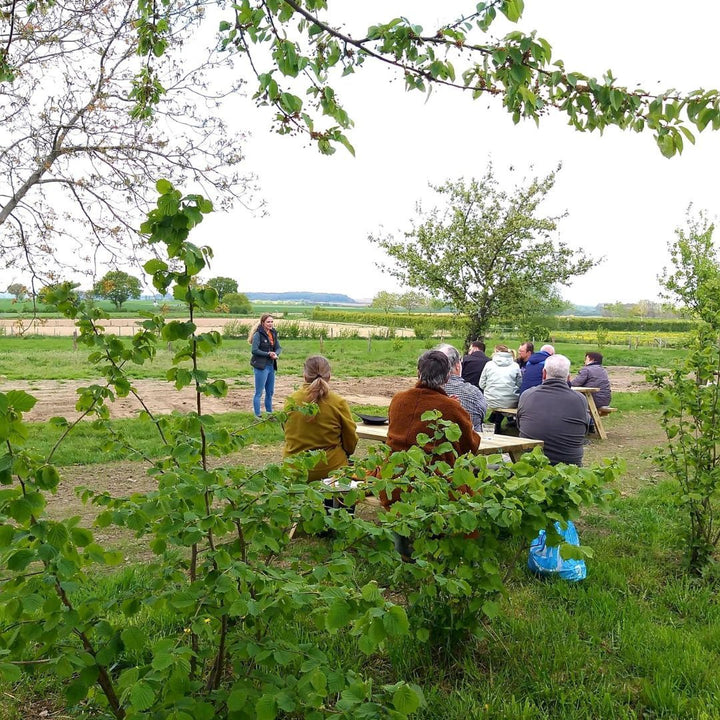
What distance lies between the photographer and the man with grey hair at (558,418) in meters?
5.44

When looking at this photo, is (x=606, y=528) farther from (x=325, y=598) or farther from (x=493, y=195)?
(x=493, y=195)

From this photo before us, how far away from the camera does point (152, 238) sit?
5.54ft

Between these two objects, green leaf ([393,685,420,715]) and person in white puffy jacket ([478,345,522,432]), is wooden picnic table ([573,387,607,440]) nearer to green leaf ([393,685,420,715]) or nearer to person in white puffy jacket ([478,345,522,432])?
person in white puffy jacket ([478,345,522,432])

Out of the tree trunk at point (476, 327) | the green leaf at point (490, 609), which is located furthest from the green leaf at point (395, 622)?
the tree trunk at point (476, 327)

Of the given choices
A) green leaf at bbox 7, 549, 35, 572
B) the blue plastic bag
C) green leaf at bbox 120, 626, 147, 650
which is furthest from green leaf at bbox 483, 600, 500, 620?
green leaf at bbox 7, 549, 35, 572

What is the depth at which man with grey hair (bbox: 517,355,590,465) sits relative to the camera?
544 centimetres

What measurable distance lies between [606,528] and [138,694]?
4784mm

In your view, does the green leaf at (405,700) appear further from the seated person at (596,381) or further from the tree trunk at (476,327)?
the tree trunk at (476,327)

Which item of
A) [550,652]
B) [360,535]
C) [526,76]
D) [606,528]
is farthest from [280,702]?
[606,528]

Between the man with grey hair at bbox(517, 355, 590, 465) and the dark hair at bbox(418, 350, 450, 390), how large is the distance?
70.0 inches

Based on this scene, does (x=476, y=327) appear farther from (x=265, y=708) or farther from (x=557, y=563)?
(x=265, y=708)

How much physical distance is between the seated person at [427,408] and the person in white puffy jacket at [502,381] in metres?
5.20

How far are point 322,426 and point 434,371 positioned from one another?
137cm

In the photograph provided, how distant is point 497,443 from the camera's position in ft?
18.4
